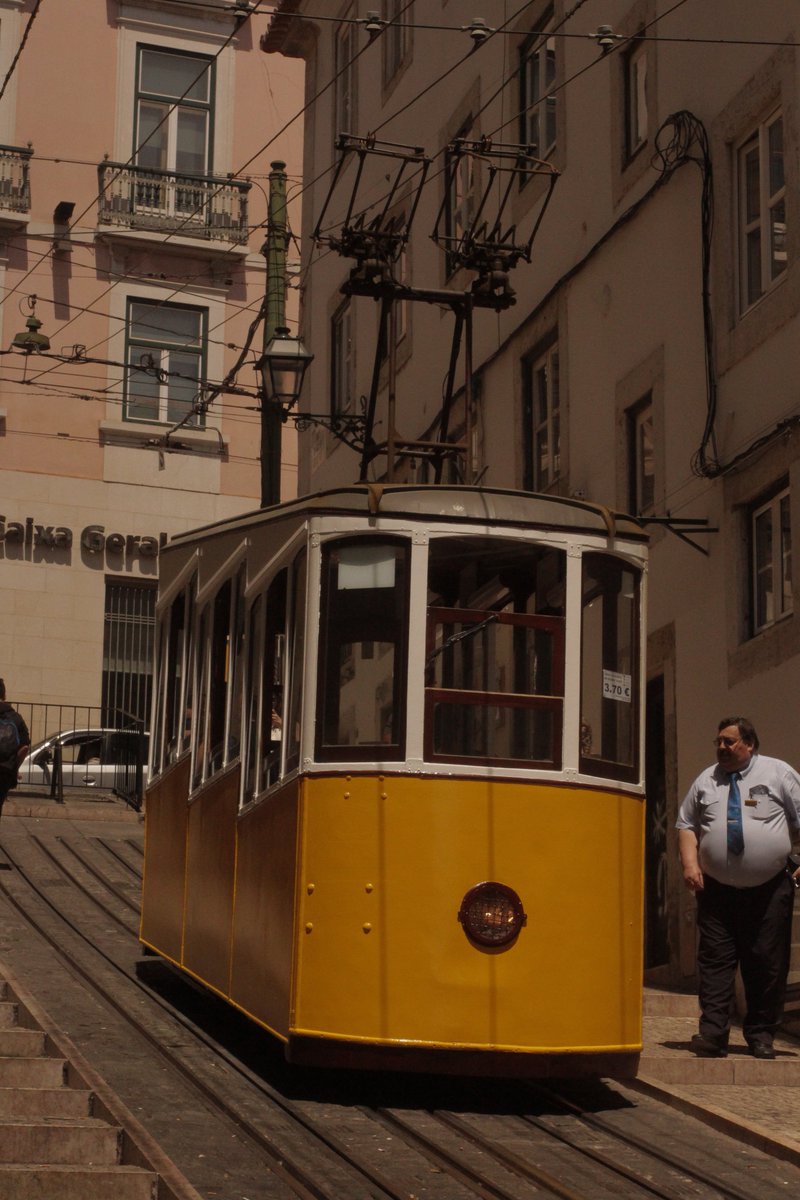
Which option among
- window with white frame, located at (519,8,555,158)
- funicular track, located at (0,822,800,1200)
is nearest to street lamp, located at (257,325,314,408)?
window with white frame, located at (519,8,555,158)

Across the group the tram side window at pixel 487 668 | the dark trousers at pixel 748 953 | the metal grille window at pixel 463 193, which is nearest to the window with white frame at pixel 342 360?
the metal grille window at pixel 463 193

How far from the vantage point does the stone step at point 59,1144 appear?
312 inches

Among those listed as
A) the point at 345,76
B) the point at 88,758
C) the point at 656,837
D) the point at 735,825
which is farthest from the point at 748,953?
the point at 88,758

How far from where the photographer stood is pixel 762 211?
1557 cm

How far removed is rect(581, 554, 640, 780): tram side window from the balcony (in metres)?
27.1

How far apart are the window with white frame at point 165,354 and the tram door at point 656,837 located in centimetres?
2080

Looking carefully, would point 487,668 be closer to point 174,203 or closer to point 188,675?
point 188,675

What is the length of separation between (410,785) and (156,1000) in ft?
11.1

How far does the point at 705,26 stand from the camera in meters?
16.8

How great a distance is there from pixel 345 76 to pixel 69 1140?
73.3 ft

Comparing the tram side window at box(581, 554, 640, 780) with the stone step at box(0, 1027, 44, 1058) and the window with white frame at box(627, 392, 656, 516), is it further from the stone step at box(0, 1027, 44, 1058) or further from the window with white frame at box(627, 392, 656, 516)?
the window with white frame at box(627, 392, 656, 516)

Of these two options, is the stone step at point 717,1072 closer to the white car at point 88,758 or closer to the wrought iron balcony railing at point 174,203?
the white car at point 88,758

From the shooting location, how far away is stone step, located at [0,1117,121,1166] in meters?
7.92

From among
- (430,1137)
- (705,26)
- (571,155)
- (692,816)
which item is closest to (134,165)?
(571,155)
